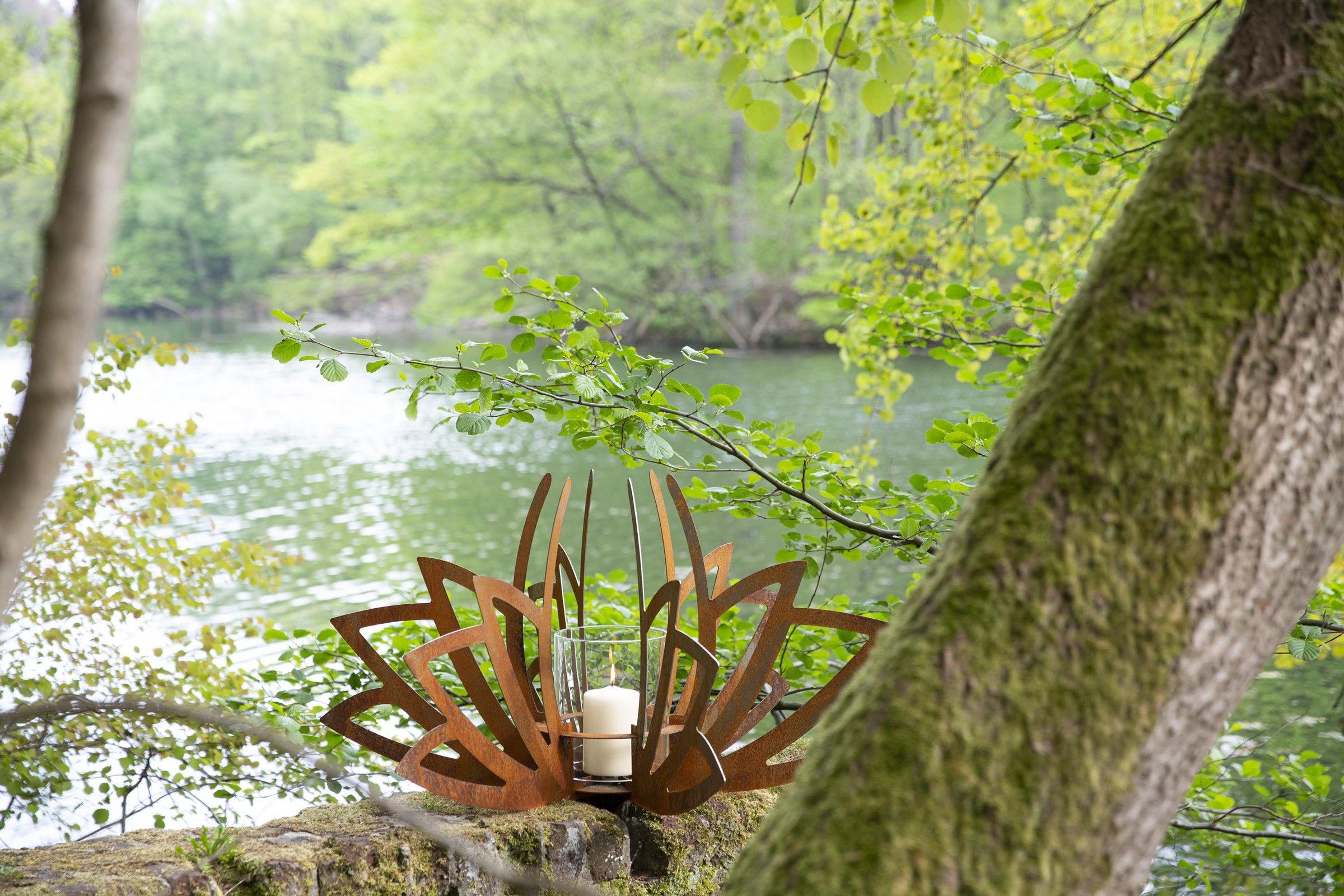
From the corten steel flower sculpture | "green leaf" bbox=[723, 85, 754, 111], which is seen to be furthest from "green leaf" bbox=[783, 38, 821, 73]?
the corten steel flower sculpture

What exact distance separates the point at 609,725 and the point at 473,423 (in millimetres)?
697

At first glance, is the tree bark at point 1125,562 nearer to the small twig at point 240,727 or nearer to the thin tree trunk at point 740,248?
the small twig at point 240,727

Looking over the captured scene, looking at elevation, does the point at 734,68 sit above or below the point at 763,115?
above

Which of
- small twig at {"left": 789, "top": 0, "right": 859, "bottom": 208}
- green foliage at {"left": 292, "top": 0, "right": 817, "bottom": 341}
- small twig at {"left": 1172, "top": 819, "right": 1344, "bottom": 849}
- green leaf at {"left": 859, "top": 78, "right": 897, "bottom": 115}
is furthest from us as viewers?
green foliage at {"left": 292, "top": 0, "right": 817, "bottom": 341}

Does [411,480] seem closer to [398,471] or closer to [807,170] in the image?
[398,471]

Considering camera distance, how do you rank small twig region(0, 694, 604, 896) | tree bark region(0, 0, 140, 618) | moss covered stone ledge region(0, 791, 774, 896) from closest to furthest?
tree bark region(0, 0, 140, 618) → small twig region(0, 694, 604, 896) → moss covered stone ledge region(0, 791, 774, 896)

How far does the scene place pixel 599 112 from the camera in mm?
24000

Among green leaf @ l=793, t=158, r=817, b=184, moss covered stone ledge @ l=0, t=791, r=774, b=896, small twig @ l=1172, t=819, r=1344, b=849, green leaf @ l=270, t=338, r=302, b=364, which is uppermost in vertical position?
green leaf @ l=793, t=158, r=817, b=184

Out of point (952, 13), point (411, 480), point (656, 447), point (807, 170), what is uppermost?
point (952, 13)

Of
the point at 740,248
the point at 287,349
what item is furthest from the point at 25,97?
the point at 740,248

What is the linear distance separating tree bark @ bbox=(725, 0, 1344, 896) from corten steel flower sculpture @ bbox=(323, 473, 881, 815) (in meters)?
0.75

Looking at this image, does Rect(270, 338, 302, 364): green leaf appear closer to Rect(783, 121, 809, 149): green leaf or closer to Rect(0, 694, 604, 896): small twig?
Rect(783, 121, 809, 149): green leaf

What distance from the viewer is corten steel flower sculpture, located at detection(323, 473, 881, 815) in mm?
1640

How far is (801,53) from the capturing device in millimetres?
1788
